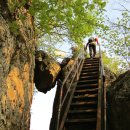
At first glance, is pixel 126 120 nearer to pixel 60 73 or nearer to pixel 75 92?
pixel 75 92

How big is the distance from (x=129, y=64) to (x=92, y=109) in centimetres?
1389

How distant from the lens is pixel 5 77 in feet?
32.7

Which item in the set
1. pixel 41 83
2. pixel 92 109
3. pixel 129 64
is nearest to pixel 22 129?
pixel 92 109

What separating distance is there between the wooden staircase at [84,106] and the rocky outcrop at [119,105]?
3.14ft

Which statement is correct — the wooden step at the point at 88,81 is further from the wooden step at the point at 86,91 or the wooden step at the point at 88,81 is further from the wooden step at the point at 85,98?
the wooden step at the point at 85,98

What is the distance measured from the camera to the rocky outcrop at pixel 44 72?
17.2 meters

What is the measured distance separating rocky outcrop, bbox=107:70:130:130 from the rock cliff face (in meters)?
3.78

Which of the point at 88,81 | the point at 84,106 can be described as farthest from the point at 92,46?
the point at 84,106

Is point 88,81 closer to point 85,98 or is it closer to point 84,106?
point 85,98

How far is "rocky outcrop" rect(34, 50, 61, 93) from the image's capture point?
1717cm

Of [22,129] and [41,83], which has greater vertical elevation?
[41,83]

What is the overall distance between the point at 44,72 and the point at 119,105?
279 inches

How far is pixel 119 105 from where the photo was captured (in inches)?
440

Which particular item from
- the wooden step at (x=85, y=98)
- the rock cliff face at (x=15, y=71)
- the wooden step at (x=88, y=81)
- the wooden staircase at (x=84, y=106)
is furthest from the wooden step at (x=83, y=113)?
the wooden step at (x=88, y=81)
